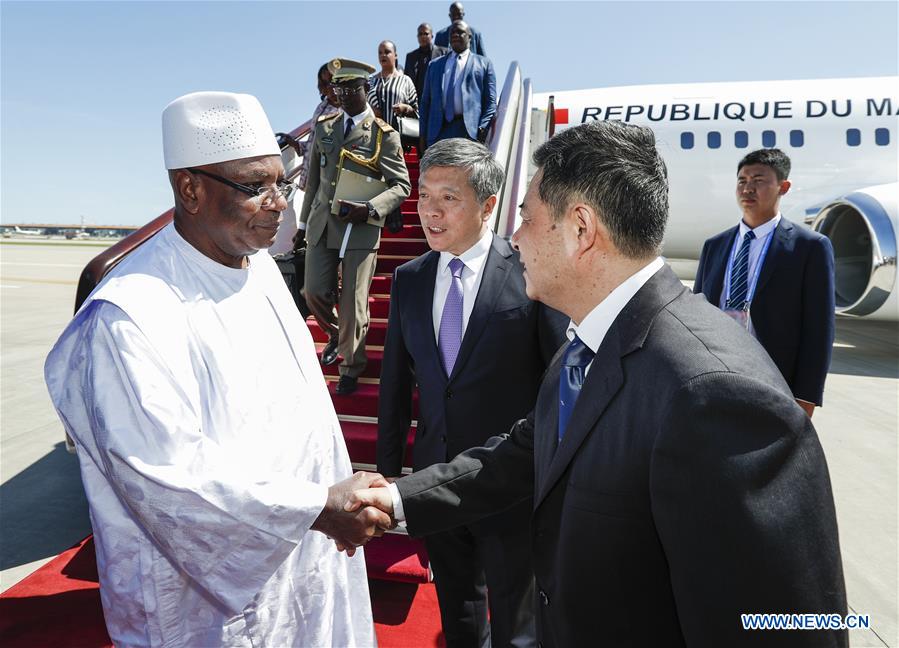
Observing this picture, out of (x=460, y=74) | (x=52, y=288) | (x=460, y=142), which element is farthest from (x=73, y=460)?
(x=52, y=288)

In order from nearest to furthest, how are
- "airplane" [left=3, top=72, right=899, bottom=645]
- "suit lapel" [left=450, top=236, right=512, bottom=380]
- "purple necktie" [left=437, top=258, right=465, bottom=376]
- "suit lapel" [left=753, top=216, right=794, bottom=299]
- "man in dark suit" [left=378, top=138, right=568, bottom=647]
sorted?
1. "man in dark suit" [left=378, top=138, right=568, bottom=647]
2. "suit lapel" [left=450, top=236, right=512, bottom=380]
3. "purple necktie" [left=437, top=258, right=465, bottom=376]
4. "suit lapel" [left=753, top=216, right=794, bottom=299]
5. "airplane" [left=3, top=72, right=899, bottom=645]

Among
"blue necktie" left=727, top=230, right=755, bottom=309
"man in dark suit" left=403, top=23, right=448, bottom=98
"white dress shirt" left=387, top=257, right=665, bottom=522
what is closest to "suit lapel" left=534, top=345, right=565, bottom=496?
"white dress shirt" left=387, top=257, right=665, bottom=522

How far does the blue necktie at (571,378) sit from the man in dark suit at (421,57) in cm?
668

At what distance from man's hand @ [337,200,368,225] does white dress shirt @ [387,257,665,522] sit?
2803 mm

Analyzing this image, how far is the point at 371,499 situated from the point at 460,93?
4.60m

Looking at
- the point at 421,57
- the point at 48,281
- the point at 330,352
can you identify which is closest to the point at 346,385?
the point at 330,352

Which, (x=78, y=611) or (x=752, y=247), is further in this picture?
(x=752, y=247)

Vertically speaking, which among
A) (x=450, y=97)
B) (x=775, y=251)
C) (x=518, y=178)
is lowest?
(x=775, y=251)

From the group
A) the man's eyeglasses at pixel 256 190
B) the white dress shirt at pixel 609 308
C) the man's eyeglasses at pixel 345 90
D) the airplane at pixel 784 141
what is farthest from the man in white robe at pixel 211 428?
the airplane at pixel 784 141

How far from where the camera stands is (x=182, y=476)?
1335 mm

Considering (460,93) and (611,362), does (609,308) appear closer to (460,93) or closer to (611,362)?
(611,362)

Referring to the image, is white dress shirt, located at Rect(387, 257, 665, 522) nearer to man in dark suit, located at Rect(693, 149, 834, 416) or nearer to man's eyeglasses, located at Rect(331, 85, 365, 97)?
man in dark suit, located at Rect(693, 149, 834, 416)

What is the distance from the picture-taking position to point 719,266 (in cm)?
359

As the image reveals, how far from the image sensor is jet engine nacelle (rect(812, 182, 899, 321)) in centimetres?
734
